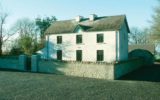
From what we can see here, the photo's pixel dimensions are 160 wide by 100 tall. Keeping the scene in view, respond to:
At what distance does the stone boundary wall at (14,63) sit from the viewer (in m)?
33.2

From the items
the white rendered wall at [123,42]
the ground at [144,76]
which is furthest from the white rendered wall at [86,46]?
the ground at [144,76]

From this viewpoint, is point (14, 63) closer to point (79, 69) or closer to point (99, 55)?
point (79, 69)

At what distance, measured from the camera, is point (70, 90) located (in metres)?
17.5

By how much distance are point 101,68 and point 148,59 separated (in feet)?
84.1

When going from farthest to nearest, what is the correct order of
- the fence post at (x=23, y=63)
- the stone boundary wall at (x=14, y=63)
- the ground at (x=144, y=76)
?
the stone boundary wall at (x=14, y=63) < the fence post at (x=23, y=63) < the ground at (x=144, y=76)

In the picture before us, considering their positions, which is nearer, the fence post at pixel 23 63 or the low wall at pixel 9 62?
the fence post at pixel 23 63

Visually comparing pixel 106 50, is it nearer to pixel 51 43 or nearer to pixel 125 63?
pixel 125 63

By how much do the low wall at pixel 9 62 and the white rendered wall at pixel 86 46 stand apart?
862 centimetres

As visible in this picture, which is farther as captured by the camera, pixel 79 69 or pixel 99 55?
pixel 99 55

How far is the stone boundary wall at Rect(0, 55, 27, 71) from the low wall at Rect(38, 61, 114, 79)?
10.8ft

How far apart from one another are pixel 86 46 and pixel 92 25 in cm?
373

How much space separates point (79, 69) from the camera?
89.3ft

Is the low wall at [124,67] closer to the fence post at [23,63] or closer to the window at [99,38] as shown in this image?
the window at [99,38]

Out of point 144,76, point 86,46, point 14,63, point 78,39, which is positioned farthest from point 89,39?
point 144,76
